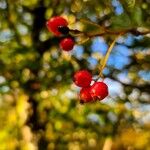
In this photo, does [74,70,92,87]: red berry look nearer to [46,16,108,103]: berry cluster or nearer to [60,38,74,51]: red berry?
[46,16,108,103]: berry cluster

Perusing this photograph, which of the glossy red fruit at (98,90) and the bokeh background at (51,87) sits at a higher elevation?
the glossy red fruit at (98,90)

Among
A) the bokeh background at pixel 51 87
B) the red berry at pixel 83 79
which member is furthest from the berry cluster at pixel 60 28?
the bokeh background at pixel 51 87

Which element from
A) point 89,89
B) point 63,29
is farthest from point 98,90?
point 63,29

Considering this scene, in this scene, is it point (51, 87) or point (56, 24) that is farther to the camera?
point (51, 87)

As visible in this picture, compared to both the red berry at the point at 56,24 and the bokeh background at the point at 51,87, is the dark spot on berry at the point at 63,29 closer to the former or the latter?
the red berry at the point at 56,24

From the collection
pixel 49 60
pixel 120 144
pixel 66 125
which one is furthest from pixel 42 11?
pixel 120 144

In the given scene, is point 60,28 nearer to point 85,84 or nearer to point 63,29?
point 63,29
